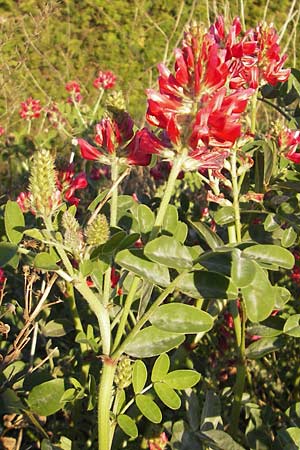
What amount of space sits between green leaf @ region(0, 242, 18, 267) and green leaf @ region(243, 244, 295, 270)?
1.00 ft

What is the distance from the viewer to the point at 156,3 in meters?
7.91

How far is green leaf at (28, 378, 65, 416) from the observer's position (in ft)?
3.43

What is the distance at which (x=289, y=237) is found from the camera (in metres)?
1.20

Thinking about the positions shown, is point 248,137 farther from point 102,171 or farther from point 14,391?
point 102,171

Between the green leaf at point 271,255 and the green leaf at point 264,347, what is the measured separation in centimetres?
41

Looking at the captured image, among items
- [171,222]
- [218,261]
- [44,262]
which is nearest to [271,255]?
[218,261]

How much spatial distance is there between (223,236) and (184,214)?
105 millimetres

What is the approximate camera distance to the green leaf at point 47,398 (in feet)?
3.43

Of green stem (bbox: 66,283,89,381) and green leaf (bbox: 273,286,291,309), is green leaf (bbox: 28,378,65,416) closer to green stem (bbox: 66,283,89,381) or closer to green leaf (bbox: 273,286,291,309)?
green stem (bbox: 66,283,89,381)

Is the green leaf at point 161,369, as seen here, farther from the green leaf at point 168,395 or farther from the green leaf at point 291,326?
the green leaf at point 291,326

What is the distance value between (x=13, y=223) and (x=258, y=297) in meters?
0.38

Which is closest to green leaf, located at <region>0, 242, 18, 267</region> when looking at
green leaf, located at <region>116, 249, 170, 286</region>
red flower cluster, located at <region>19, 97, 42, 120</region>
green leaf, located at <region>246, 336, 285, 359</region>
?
green leaf, located at <region>116, 249, 170, 286</region>

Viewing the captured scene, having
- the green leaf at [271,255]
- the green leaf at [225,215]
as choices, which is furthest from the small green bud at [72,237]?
the green leaf at [225,215]

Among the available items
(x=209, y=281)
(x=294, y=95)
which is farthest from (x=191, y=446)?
(x=294, y=95)
